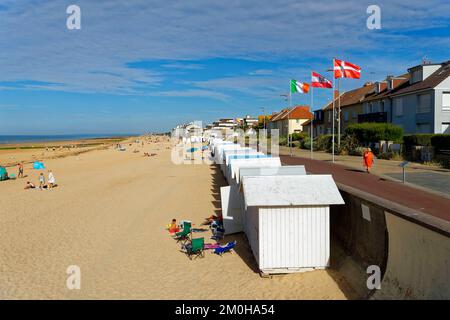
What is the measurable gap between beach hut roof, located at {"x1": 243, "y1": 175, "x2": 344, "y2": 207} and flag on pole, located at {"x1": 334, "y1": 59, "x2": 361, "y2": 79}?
1772 centimetres

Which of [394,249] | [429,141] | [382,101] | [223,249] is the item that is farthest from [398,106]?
[394,249]

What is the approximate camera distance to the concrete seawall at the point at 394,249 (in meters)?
6.38

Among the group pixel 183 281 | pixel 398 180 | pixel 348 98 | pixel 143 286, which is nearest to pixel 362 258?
pixel 183 281

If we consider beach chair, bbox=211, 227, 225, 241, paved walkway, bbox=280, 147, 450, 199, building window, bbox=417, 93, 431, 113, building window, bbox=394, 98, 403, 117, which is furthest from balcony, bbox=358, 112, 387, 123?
beach chair, bbox=211, 227, 225, 241

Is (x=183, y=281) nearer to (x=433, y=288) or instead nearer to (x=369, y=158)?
(x=433, y=288)

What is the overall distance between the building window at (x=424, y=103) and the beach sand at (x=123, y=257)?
69.1 ft

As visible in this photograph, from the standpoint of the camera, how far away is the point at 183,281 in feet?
30.4

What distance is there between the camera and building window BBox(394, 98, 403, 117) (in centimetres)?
3659

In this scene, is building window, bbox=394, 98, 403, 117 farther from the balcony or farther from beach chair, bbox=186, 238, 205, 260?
beach chair, bbox=186, 238, 205, 260

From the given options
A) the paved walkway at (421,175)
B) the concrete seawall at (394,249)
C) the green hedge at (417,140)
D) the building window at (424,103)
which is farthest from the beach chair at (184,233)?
the building window at (424,103)

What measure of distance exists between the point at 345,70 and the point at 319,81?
8.61ft

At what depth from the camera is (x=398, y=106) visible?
3706cm

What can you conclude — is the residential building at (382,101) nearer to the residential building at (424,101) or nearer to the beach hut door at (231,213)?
the residential building at (424,101)

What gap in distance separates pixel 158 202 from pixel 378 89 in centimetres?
3239
